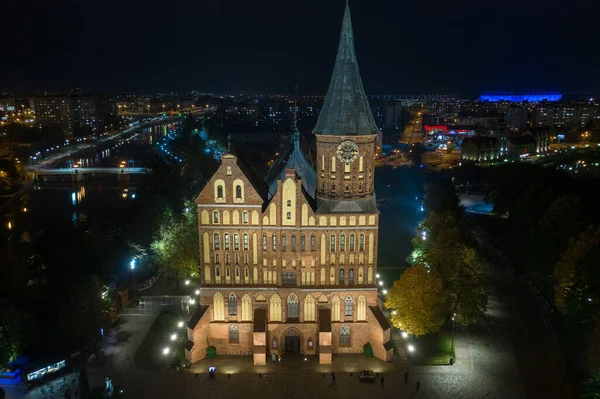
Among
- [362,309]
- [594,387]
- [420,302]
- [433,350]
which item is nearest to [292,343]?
[362,309]

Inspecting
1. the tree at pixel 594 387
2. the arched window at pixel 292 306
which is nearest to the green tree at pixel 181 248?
the arched window at pixel 292 306

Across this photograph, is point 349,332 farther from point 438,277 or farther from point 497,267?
point 497,267

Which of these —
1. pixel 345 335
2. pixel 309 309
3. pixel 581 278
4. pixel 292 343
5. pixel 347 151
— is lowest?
pixel 292 343

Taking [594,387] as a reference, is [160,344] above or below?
below

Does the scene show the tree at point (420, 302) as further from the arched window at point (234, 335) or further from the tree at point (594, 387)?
the tree at point (594, 387)

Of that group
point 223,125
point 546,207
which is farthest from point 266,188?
point 223,125

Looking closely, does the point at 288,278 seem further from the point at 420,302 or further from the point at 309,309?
the point at 420,302
